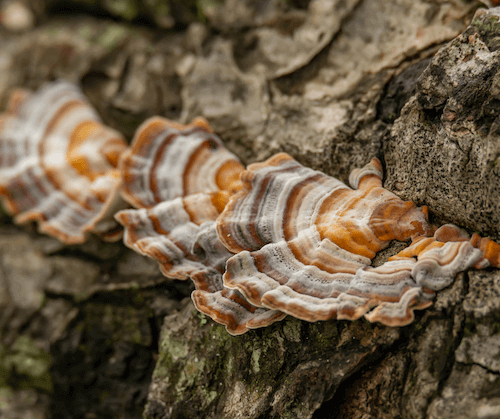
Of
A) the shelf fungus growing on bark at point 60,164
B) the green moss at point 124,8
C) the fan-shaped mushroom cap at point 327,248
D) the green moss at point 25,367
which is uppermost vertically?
the green moss at point 124,8

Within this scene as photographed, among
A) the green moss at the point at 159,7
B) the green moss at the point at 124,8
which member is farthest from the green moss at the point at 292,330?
the green moss at the point at 124,8

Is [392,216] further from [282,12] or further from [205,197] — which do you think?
[282,12]

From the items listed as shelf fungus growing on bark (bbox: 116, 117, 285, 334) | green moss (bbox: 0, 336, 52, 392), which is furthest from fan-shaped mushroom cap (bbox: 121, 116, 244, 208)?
green moss (bbox: 0, 336, 52, 392)

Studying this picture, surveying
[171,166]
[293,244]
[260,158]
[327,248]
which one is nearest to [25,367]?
[171,166]

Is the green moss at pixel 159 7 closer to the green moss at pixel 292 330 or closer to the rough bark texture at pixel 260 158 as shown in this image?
the rough bark texture at pixel 260 158

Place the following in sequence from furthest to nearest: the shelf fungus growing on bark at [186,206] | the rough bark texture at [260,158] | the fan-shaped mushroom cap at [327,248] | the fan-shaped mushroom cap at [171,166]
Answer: the fan-shaped mushroom cap at [171,166], the shelf fungus growing on bark at [186,206], the rough bark texture at [260,158], the fan-shaped mushroom cap at [327,248]

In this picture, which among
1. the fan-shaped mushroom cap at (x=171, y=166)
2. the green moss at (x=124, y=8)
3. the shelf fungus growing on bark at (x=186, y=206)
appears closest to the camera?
the shelf fungus growing on bark at (x=186, y=206)

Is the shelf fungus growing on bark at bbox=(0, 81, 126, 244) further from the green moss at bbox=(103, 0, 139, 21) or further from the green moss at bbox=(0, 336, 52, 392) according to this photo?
the green moss at bbox=(0, 336, 52, 392)
